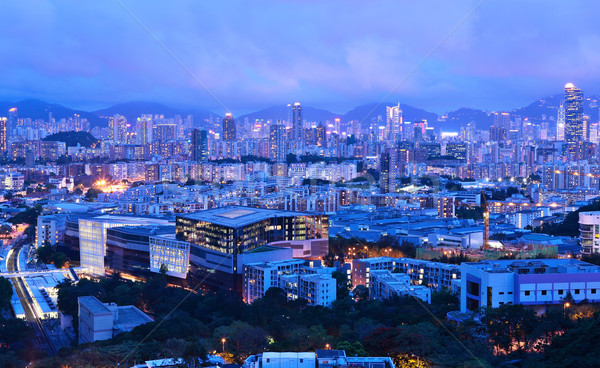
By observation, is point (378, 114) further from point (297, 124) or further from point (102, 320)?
point (102, 320)

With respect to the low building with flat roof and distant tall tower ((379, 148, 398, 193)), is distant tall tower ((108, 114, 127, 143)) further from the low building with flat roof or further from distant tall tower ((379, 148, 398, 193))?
the low building with flat roof

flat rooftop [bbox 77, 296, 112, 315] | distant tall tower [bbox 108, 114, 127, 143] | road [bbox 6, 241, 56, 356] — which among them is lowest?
road [bbox 6, 241, 56, 356]

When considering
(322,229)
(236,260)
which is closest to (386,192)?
(322,229)

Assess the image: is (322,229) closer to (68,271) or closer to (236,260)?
(236,260)

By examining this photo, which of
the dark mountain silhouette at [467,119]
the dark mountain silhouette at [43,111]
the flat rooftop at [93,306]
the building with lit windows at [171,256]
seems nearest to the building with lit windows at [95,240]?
the building with lit windows at [171,256]

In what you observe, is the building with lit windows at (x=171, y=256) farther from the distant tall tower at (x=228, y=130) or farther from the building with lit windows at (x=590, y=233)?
the distant tall tower at (x=228, y=130)

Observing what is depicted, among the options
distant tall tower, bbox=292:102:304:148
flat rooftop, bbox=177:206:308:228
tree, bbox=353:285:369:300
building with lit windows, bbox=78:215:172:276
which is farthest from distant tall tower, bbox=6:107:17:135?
tree, bbox=353:285:369:300
